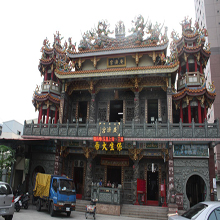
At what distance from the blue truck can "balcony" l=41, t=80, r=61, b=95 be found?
842 cm

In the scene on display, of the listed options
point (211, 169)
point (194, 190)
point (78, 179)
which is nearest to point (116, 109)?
point (78, 179)

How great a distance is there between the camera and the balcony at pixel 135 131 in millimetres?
15148

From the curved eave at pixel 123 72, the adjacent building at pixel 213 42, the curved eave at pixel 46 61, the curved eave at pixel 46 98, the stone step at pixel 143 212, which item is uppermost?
the adjacent building at pixel 213 42

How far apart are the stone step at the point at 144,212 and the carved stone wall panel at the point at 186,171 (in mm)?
1806

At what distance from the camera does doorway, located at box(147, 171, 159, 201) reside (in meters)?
17.2

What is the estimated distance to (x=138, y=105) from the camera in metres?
18.2

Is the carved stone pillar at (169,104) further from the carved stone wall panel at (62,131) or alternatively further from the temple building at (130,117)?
the carved stone wall panel at (62,131)

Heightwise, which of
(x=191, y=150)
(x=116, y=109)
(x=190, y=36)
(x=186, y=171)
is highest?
(x=190, y=36)

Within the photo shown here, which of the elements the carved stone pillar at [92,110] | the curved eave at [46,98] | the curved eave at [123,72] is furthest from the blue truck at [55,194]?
the curved eave at [123,72]

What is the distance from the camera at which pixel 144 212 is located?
48.0 feet

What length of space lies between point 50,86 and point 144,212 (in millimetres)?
12707

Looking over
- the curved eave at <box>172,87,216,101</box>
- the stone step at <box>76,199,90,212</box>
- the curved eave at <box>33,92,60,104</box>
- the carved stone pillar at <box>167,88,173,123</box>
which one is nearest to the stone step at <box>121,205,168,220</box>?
the stone step at <box>76,199,90,212</box>

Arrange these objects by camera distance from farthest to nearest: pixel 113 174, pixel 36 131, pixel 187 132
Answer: pixel 113 174 → pixel 36 131 → pixel 187 132

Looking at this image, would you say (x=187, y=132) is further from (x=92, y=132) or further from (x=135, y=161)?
(x=92, y=132)
